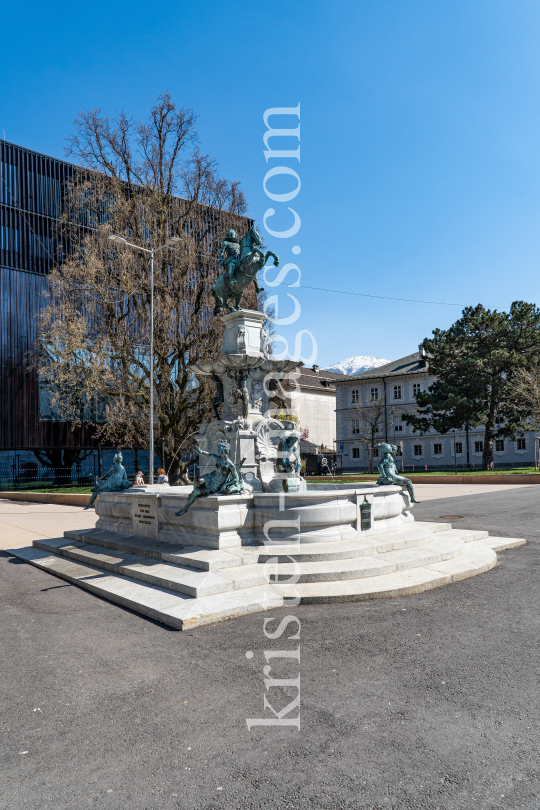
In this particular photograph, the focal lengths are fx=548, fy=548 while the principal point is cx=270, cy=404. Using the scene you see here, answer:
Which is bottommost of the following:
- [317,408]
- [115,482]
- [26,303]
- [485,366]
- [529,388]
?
[115,482]

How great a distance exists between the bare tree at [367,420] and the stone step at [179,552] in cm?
5382

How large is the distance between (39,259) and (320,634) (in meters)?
43.0

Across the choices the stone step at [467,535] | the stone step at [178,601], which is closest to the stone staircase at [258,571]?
→ the stone step at [178,601]

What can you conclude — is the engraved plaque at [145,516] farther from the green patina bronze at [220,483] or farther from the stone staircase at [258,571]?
the green patina bronze at [220,483]

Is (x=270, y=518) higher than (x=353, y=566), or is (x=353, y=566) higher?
(x=270, y=518)

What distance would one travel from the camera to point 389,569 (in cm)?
814

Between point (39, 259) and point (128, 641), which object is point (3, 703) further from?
point (39, 259)

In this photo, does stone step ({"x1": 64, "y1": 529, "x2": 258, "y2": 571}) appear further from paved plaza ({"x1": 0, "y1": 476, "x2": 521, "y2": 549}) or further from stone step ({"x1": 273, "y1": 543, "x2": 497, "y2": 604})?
paved plaza ({"x1": 0, "y1": 476, "x2": 521, "y2": 549})

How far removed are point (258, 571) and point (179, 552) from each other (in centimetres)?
158

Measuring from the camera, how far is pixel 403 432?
65.9m

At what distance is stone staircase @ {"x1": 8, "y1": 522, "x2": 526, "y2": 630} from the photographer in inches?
277

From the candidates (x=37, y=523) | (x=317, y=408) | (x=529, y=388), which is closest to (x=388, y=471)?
(x=37, y=523)

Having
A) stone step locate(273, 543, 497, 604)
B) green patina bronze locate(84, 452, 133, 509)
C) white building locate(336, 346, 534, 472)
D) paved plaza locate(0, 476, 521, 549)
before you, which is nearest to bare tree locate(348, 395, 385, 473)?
white building locate(336, 346, 534, 472)

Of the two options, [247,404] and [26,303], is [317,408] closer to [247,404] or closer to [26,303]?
[26,303]
